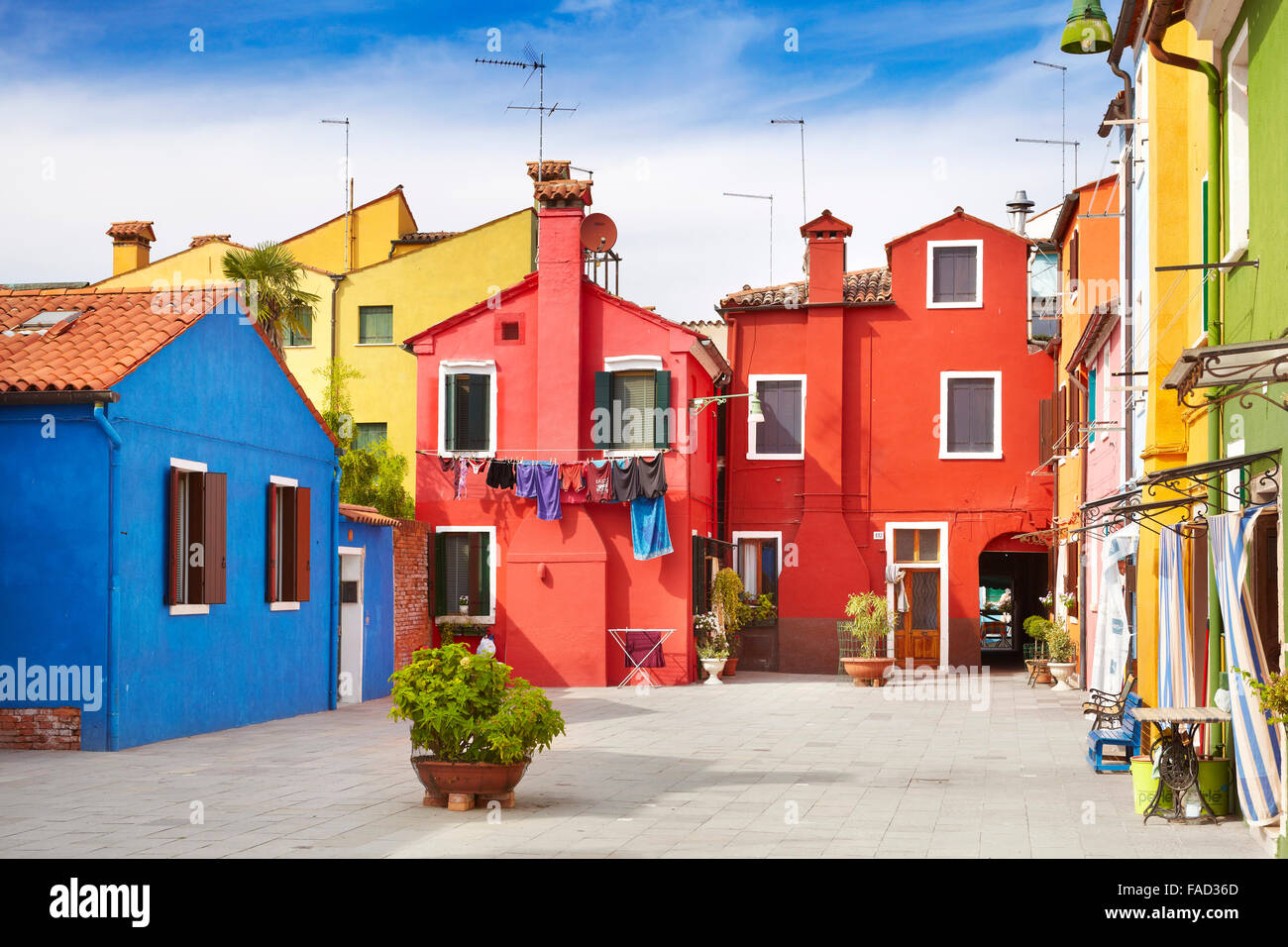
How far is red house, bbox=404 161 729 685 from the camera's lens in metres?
24.1

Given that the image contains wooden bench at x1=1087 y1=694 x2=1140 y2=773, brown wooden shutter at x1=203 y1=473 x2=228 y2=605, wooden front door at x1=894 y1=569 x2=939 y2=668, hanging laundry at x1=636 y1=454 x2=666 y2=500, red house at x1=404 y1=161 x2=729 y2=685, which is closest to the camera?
wooden bench at x1=1087 y1=694 x2=1140 y2=773

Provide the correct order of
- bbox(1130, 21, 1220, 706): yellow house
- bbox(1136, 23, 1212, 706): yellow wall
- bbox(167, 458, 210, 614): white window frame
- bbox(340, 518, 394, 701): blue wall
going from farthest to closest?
bbox(340, 518, 394, 701): blue wall, bbox(167, 458, 210, 614): white window frame, bbox(1136, 23, 1212, 706): yellow wall, bbox(1130, 21, 1220, 706): yellow house

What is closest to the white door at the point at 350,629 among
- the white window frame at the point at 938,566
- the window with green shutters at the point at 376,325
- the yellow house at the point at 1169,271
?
the window with green shutters at the point at 376,325

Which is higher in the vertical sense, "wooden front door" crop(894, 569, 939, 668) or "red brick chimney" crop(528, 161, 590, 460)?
"red brick chimney" crop(528, 161, 590, 460)

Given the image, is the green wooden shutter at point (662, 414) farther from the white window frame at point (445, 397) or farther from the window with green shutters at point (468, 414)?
the window with green shutters at point (468, 414)

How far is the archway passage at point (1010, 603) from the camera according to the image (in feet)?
107

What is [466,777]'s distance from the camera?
10.2 m

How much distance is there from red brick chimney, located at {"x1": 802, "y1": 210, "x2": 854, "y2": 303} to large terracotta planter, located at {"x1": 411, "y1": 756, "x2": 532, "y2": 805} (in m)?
18.9

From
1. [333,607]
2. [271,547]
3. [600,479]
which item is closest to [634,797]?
[271,547]

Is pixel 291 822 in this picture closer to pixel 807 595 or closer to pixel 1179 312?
pixel 1179 312

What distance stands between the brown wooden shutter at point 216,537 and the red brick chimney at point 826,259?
1475cm

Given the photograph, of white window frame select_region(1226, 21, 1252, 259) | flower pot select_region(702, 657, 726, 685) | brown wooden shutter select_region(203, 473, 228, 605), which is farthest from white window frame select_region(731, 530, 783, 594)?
white window frame select_region(1226, 21, 1252, 259)

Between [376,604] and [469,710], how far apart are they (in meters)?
11.6

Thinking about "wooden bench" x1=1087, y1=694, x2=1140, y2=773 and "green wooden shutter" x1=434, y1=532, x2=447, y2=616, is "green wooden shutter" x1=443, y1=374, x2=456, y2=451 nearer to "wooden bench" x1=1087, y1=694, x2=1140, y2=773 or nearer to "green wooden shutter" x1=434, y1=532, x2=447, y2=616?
"green wooden shutter" x1=434, y1=532, x2=447, y2=616
